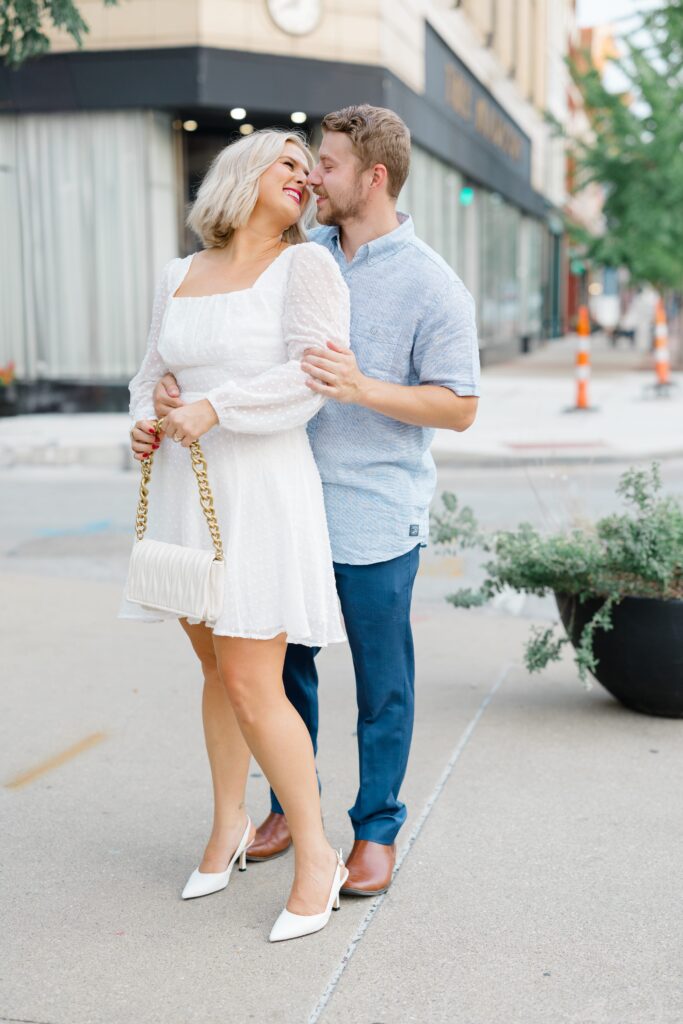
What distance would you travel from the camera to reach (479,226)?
27.9 m

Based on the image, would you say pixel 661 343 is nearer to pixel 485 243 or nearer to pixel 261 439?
pixel 485 243

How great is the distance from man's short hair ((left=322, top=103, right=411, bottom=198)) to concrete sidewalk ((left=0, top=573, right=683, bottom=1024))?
72.3 inches

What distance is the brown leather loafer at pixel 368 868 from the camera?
3.20 metres

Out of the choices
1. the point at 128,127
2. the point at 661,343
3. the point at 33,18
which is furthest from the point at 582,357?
the point at 33,18

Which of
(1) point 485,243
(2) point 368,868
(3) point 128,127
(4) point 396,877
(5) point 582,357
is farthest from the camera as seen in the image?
(1) point 485,243

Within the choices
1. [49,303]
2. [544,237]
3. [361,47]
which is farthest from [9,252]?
[544,237]

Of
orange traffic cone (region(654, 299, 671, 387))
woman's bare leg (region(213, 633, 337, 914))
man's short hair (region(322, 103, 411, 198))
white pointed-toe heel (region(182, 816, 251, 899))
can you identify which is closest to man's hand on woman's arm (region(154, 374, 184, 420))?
woman's bare leg (region(213, 633, 337, 914))

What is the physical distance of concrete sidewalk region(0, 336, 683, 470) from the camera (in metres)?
13.2

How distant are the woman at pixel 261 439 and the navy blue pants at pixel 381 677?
0.16 metres

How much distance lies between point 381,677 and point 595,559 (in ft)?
4.90

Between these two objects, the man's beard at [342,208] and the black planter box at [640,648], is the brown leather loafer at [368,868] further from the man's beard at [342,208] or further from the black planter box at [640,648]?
the man's beard at [342,208]

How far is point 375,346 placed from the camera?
3.12 meters

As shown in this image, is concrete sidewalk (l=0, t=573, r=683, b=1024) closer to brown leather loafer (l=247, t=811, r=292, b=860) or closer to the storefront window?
brown leather loafer (l=247, t=811, r=292, b=860)

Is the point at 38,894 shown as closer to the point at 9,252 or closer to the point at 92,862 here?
the point at 92,862
